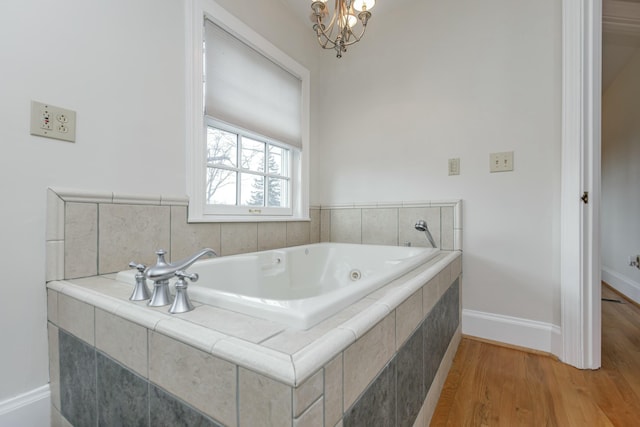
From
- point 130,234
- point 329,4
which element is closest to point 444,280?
point 130,234

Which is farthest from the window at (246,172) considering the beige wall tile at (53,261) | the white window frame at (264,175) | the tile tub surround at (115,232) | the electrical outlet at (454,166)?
the electrical outlet at (454,166)

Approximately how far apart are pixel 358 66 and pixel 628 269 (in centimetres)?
319

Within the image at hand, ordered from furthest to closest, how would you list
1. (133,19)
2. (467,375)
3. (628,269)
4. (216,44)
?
1. (628,269)
2. (216,44)
3. (467,375)
4. (133,19)

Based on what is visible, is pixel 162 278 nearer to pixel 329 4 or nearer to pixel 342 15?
pixel 342 15

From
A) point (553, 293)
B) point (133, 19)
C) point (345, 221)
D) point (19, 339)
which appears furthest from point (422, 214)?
point (19, 339)

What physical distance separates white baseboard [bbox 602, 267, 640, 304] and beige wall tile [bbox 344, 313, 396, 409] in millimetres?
3155

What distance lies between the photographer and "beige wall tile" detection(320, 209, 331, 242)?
241cm

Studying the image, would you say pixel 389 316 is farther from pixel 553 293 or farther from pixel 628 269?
pixel 628 269

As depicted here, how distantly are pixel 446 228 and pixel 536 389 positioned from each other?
94 centimetres

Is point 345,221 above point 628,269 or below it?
above

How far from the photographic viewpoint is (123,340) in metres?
0.71

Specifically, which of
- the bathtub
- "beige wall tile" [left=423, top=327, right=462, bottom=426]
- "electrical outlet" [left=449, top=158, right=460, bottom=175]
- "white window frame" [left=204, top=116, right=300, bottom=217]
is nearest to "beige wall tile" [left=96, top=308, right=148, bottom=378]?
the bathtub

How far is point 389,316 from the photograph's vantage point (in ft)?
2.35

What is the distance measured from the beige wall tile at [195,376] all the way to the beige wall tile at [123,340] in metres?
0.04
